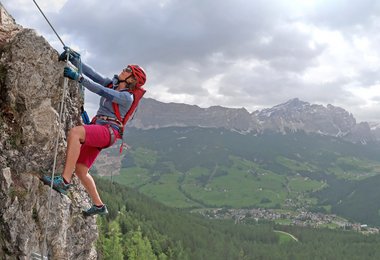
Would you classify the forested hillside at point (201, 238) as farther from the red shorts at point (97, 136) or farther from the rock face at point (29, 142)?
the red shorts at point (97, 136)

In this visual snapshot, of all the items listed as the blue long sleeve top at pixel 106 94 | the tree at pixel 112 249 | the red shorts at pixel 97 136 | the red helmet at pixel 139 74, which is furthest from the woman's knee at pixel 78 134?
the tree at pixel 112 249

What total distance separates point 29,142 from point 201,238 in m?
140

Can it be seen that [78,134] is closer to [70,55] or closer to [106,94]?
[106,94]

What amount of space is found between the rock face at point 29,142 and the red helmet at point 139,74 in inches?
112

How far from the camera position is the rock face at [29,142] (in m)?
11.3

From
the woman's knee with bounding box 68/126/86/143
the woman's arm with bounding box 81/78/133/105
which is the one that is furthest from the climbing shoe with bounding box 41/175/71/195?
the woman's arm with bounding box 81/78/133/105

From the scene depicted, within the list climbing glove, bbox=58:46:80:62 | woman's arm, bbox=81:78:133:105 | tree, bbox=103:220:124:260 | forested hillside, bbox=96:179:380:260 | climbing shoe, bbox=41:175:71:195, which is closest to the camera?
woman's arm, bbox=81:78:133:105

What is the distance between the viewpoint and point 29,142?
12188 mm

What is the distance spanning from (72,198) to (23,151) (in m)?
3.09

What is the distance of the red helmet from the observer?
1126 centimetres

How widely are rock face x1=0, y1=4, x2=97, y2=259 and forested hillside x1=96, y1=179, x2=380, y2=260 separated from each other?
77019 millimetres

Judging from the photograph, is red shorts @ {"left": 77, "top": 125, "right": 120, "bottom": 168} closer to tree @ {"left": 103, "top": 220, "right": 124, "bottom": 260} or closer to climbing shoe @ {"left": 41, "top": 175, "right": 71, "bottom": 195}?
climbing shoe @ {"left": 41, "top": 175, "right": 71, "bottom": 195}

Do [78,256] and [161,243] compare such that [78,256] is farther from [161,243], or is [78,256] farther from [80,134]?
[161,243]

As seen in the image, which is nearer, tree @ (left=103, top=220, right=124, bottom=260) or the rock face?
the rock face
